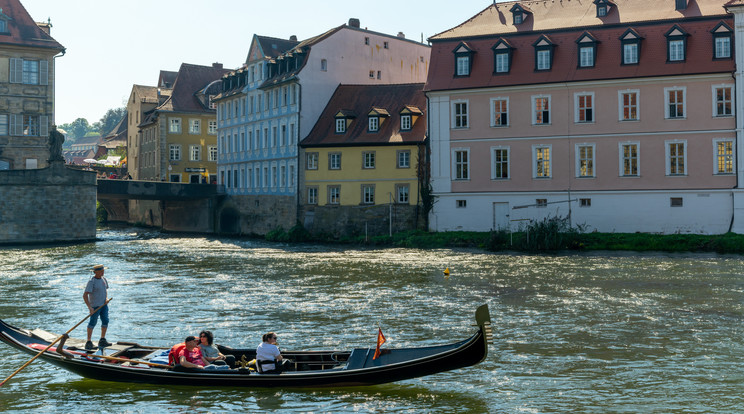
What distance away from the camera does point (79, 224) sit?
6162 centimetres

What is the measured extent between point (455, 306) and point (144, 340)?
10147mm

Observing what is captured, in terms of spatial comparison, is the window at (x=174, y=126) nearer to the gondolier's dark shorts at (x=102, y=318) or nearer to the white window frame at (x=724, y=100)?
the white window frame at (x=724, y=100)

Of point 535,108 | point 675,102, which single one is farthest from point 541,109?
point 675,102

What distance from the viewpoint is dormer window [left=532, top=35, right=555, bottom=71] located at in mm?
51681

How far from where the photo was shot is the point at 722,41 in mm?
47188

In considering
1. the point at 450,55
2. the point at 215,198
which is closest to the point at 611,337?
the point at 450,55

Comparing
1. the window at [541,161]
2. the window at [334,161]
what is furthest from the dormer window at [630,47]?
the window at [334,161]

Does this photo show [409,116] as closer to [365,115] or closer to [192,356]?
[365,115]

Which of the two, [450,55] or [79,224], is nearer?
[450,55]

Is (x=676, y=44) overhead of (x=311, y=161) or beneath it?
overhead

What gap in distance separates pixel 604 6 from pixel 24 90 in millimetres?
44045

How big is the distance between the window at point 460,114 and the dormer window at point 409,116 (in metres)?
4.19

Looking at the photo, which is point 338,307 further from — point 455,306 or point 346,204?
point 346,204

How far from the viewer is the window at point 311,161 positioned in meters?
63.7
